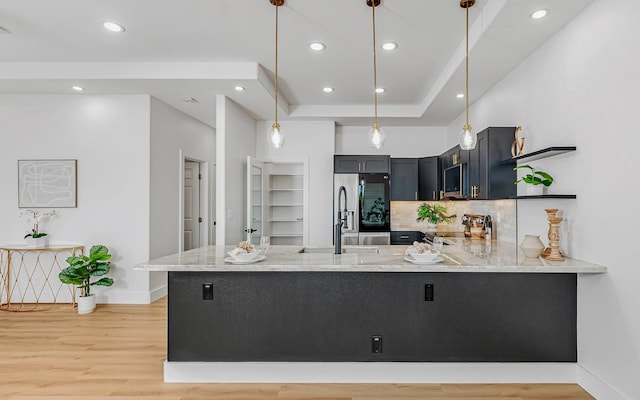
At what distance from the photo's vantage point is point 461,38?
3.35 m

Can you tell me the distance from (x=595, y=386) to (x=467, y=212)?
3.22 meters

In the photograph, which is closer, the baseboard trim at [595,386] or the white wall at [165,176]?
the baseboard trim at [595,386]

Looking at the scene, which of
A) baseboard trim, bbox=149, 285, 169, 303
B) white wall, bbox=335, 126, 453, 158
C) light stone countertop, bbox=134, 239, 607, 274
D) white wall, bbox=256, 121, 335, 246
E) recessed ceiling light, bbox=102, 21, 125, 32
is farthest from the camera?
white wall, bbox=335, 126, 453, 158

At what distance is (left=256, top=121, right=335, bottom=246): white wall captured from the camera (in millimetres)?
6035

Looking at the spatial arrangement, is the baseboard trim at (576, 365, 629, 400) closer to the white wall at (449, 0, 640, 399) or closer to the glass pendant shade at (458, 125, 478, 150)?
the white wall at (449, 0, 640, 399)

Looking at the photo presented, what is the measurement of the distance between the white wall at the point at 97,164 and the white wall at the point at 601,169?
14.8 ft

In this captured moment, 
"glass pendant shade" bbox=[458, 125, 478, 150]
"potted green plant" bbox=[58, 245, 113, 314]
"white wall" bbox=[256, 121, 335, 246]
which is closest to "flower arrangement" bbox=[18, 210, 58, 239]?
"potted green plant" bbox=[58, 245, 113, 314]

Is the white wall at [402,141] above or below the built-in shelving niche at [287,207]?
above

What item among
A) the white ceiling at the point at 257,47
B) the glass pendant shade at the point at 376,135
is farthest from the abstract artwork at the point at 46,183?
the glass pendant shade at the point at 376,135

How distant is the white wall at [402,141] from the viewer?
6.37 m

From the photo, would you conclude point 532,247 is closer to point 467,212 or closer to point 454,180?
point 454,180

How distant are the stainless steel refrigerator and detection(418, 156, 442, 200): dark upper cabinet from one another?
586 mm

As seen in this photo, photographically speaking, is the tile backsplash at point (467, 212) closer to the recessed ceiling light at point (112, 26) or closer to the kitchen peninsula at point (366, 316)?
the kitchen peninsula at point (366, 316)

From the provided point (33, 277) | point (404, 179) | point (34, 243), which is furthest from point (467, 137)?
point (33, 277)
